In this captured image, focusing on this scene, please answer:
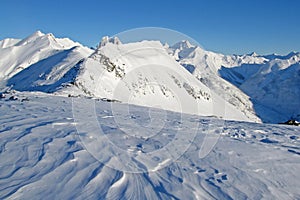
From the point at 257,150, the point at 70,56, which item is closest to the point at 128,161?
the point at 257,150

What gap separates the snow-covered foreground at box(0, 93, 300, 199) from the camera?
600 centimetres

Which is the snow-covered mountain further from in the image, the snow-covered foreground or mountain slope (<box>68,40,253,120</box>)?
the snow-covered foreground

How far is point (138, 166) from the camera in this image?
7297 mm

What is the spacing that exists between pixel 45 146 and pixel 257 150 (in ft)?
21.5

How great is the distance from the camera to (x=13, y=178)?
624cm

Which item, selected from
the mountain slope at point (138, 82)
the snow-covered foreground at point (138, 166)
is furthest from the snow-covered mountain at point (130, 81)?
the snow-covered foreground at point (138, 166)

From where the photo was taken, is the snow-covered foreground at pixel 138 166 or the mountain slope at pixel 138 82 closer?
the snow-covered foreground at pixel 138 166

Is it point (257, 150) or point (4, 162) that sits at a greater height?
point (257, 150)

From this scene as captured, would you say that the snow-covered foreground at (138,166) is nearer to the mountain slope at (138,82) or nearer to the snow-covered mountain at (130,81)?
the snow-covered mountain at (130,81)

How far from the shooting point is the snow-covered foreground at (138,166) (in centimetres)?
600

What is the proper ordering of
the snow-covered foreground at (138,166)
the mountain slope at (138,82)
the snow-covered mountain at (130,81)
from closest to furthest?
the snow-covered foreground at (138,166), the snow-covered mountain at (130,81), the mountain slope at (138,82)

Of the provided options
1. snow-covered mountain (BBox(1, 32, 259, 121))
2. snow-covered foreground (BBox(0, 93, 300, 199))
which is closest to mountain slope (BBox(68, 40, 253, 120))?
snow-covered mountain (BBox(1, 32, 259, 121))

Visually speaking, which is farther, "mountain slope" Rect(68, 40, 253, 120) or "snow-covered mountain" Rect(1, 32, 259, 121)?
"mountain slope" Rect(68, 40, 253, 120)

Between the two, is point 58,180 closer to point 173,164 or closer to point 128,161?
point 128,161
